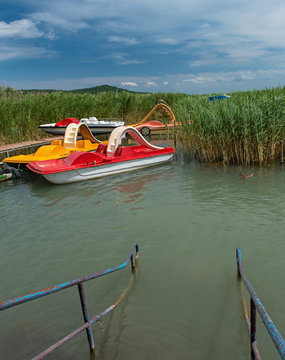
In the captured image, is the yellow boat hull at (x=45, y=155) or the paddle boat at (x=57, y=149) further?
the paddle boat at (x=57, y=149)

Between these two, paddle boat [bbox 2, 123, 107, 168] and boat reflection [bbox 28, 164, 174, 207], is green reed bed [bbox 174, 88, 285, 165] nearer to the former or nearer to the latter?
boat reflection [bbox 28, 164, 174, 207]

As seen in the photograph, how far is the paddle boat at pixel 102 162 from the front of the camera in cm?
854

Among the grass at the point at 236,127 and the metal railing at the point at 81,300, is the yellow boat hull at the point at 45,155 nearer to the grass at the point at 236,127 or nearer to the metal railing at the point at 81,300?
the grass at the point at 236,127

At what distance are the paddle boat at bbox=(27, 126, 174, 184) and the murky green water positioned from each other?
Result: 657 millimetres

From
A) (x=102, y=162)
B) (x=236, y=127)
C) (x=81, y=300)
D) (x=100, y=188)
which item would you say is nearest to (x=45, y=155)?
(x=102, y=162)

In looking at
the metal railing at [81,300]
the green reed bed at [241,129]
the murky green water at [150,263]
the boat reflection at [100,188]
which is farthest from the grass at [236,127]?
the metal railing at [81,300]

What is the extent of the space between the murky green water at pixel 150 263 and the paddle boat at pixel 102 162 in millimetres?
657

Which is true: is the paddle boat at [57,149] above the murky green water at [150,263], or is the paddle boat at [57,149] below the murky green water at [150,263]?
above

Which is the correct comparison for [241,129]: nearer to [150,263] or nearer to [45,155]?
[45,155]

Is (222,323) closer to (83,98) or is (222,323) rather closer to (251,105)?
(251,105)

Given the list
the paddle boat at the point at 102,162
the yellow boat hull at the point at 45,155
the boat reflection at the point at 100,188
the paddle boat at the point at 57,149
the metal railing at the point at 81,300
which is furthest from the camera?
the paddle boat at the point at 57,149

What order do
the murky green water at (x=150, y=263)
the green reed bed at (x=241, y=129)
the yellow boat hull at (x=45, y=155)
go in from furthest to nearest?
the yellow boat hull at (x=45, y=155), the green reed bed at (x=241, y=129), the murky green water at (x=150, y=263)

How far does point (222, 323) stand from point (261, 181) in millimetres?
5653

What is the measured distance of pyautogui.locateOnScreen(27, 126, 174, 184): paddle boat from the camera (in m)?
8.54
